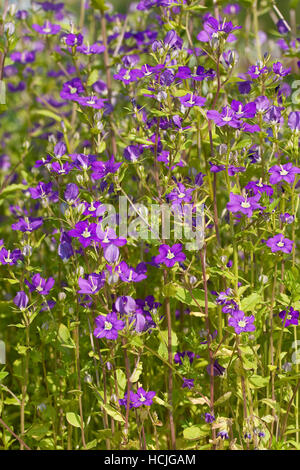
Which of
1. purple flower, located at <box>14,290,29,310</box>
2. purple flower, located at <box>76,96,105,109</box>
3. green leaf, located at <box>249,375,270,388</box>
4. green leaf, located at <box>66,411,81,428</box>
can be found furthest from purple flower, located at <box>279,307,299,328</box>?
purple flower, located at <box>76,96,105,109</box>

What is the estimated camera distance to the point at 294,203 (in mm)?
2359

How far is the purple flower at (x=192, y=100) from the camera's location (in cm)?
221

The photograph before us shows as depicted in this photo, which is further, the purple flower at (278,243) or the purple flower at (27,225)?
the purple flower at (27,225)

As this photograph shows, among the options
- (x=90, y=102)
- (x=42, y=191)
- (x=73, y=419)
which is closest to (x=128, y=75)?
(x=90, y=102)

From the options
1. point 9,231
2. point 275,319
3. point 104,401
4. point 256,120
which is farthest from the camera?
point 9,231

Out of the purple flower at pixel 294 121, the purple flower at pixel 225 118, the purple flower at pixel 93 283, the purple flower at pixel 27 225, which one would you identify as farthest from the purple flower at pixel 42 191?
the purple flower at pixel 294 121

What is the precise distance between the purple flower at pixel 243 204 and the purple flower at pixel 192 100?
0.36 metres

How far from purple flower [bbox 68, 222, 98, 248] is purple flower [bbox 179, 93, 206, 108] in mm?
551

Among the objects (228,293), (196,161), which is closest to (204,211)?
(228,293)

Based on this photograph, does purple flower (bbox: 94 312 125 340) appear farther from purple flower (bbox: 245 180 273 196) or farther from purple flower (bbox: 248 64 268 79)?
purple flower (bbox: 248 64 268 79)

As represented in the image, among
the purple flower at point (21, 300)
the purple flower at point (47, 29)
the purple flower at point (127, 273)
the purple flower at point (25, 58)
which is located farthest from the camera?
the purple flower at point (25, 58)

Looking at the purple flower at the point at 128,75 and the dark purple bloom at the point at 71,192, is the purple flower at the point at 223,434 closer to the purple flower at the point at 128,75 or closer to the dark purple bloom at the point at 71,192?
the dark purple bloom at the point at 71,192
